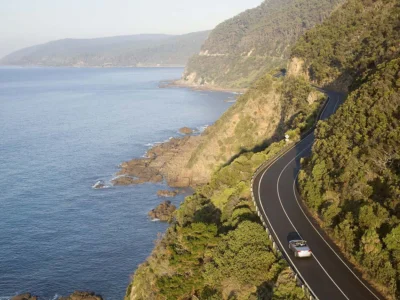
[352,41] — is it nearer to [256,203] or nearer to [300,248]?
[256,203]

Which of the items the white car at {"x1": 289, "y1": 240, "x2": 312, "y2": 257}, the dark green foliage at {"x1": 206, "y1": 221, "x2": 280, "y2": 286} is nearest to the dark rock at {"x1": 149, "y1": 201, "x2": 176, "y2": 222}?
the dark green foliage at {"x1": 206, "y1": 221, "x2": 280, "y2": 286}

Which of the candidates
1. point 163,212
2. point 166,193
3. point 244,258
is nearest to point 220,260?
point 244,258

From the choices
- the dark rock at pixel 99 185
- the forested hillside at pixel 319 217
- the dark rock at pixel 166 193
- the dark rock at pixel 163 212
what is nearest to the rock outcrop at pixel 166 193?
the dark rock at pixel 166 193

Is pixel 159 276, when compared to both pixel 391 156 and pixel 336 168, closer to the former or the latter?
pixel 336 168

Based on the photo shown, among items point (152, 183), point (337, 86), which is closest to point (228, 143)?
point (152, 183)

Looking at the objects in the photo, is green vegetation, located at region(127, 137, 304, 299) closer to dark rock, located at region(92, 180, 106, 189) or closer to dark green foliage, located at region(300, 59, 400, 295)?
dark green foliage, located at region(300, 59, 400, 295)

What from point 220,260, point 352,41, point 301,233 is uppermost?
point 352,41
